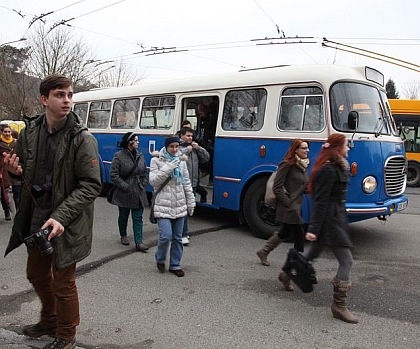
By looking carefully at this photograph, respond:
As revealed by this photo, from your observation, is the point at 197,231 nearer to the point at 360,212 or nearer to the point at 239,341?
the point at 360,212

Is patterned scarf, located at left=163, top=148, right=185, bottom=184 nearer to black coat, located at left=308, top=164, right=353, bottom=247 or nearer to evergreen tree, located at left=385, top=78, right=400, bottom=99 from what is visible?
black coat, located at left=308, top=164, right=353, bottom=247

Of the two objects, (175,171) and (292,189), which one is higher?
(175,171)

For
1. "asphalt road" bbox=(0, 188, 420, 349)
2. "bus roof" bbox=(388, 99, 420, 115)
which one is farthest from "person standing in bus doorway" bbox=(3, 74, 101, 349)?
"bus roof" bbox=(388, 99, 420, 115)

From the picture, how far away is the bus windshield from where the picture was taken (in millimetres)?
5941

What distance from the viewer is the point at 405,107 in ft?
48.8

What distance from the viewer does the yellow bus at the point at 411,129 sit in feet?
48.3

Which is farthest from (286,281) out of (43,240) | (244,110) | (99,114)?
(99,114)

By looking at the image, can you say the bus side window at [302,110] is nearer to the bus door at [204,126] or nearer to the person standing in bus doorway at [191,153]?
the person standing in bus doorway at [191,153]

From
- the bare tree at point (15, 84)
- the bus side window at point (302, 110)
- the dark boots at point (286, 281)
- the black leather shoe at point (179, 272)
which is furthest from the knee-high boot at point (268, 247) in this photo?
the bare tree at point (15, 84)

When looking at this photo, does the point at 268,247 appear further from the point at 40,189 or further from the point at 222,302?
the point at 40,189

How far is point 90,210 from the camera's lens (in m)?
2.99

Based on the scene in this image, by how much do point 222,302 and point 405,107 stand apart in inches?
523

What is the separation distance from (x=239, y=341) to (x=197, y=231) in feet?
12.5

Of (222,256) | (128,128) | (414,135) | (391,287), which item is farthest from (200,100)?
(414,135)
